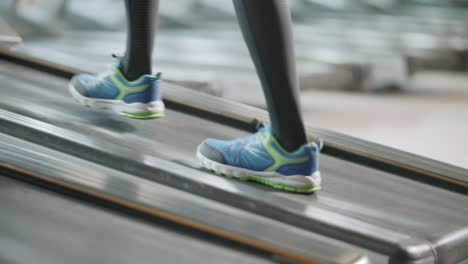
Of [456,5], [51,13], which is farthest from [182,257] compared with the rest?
[456,5]

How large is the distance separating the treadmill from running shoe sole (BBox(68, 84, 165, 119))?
3 centimetres

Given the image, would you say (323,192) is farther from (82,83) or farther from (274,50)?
(82,83)

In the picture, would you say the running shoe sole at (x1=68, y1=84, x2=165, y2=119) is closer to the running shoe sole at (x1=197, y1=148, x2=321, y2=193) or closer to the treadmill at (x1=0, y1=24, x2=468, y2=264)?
the treadmill at (x1=0, y1=24, x2=468, y2=264)

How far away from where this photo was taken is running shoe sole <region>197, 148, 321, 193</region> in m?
2.06

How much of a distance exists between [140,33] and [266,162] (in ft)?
1.87

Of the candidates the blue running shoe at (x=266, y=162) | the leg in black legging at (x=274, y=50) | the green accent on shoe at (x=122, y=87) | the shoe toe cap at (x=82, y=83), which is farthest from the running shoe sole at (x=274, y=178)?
the shoe toe cap at (x=82, y=83)

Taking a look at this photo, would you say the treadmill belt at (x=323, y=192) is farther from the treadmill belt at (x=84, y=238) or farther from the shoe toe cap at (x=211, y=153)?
the treadmill belt at (x=84, y=238)

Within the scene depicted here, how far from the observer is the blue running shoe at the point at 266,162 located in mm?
2029

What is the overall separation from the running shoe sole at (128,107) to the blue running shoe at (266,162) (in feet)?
1.39

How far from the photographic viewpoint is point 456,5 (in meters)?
10.7

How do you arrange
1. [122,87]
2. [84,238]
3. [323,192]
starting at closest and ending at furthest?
[84,238] → [323,192] → [122,87]

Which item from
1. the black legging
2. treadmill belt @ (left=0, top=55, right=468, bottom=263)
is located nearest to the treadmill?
treadmill belt @ (left=0, top=55, right=468, bottom=263)

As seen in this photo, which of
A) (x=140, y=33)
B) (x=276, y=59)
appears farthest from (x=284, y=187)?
(x=140, y=33)

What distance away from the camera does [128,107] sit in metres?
2.54
